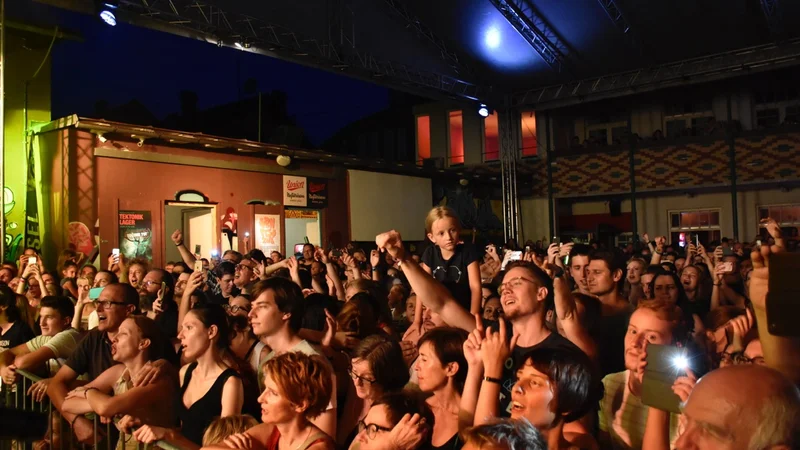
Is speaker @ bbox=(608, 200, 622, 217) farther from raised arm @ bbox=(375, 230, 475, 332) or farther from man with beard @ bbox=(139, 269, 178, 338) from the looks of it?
→ raised arm @ bbox=(375, 230, 475, 332)

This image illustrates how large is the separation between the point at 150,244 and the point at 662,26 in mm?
13333

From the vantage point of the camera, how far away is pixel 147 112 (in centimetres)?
1847

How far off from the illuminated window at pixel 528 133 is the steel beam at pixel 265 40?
301 inches

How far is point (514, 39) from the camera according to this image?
16875mm

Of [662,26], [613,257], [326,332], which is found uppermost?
[662,26]

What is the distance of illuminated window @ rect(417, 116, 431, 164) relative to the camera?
2644 centimetres

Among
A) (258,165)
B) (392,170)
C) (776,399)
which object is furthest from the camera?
(392,170)

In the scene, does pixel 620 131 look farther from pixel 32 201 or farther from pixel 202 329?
pixel 202 329

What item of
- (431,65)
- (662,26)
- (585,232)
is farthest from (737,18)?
(585,232)

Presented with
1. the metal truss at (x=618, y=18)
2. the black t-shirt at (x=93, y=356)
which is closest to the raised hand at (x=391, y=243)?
the black t-shirt at (x=93, y=356)

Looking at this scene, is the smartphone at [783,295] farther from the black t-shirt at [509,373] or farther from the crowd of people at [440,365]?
the black t-shirt at [509,373]

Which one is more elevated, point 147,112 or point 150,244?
point 147,112

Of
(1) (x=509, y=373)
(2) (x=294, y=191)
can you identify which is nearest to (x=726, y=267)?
(1) (x=509, y=373)

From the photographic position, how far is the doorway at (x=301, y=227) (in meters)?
17.7
